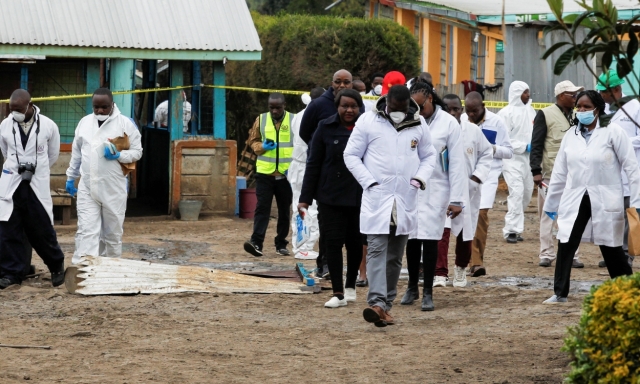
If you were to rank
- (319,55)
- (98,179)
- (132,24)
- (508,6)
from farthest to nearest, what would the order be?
1. (508,6)
2. (319,55)
3. (132,24)
4. (98,179)

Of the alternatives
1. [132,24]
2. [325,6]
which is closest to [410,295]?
[132,24]

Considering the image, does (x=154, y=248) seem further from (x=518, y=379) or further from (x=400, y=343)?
(x=518, y=379)

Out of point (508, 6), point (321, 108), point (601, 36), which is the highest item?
point (508, 6)

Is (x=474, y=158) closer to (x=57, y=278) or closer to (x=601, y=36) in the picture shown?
(x=57, y=278)

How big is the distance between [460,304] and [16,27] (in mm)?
8580

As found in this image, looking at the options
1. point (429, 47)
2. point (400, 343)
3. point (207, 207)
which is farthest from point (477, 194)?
point (429, 47)

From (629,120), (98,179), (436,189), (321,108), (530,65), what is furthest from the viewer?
(530,65)

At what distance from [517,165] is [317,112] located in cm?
468

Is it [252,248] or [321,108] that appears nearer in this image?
[321,108]

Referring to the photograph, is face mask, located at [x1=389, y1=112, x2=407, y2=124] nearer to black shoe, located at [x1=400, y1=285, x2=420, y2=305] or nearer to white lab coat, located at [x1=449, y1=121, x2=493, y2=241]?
black shoe, located at [x1=400, y1=285, x2=420, y2=305]

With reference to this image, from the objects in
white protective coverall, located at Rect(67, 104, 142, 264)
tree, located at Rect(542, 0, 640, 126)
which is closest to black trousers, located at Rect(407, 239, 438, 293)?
white protective coverall, located at Rect(67, 104, 142, 264)

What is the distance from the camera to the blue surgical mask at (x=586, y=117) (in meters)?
8.98

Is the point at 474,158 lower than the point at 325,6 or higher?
lower

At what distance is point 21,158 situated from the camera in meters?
10.6
